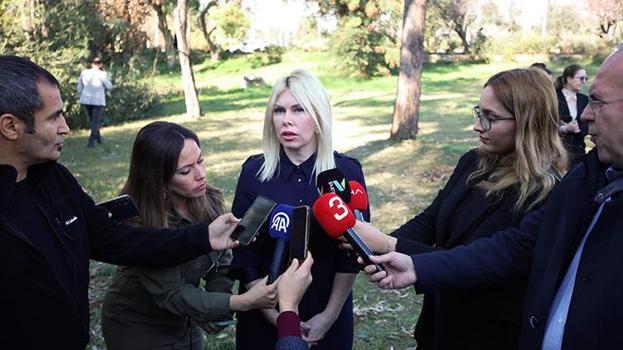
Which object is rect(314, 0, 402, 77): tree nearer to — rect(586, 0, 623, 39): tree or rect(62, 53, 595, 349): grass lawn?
rect(62, 53, 595, 349): grass lawn

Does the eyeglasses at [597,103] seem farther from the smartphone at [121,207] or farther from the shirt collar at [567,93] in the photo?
the shirt collar at [567,93]

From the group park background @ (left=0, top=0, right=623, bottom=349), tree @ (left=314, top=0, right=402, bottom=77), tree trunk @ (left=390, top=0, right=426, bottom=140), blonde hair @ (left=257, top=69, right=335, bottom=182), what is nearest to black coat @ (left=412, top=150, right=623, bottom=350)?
blonde hair @ (left=257, top=69, right=335, bottom=182)

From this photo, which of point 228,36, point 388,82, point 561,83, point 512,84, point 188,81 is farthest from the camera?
point 228,36

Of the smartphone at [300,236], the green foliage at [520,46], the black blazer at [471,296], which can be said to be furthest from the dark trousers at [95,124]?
the green foliage at [520,46]

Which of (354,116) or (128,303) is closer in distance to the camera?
(128,303)

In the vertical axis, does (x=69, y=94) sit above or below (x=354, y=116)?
above

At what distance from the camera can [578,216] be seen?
196 centimetres

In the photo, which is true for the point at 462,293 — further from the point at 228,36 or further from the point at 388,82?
the point at 228,36

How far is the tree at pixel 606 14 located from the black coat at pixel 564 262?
40890 millimetres

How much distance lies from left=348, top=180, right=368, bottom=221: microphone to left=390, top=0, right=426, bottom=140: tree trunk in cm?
1041

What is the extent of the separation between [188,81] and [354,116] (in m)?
5.35

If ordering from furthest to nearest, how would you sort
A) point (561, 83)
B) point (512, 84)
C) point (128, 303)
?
1. point (561, 83)
2. point (128, 303)
3. point (512, 84)

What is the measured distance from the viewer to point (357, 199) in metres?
2.63

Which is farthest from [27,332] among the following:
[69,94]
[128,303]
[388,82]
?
[388,82]
